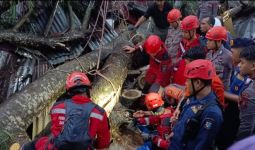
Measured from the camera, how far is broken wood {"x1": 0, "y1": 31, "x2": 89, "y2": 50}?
6344 millimetres

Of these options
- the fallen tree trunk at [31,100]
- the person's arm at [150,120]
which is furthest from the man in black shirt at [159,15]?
the person's arm at [150,120]

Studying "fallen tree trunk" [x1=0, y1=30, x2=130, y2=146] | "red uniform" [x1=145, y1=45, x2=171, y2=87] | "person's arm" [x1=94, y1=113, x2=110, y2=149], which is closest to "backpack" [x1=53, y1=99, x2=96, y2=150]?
"person's arm" [x1=94, y1=113, x2=110, y2=149]

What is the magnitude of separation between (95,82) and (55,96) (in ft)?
2.83

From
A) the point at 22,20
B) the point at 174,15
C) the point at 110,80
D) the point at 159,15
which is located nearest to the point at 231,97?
the point at 174,15

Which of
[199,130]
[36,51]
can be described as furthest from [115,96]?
[199,130]

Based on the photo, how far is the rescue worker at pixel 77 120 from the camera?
3.38 metres

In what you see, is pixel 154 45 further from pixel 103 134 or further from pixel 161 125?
pixel 103 134

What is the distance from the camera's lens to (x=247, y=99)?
3525mm

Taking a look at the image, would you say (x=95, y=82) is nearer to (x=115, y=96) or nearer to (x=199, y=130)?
(x=115, y=96)

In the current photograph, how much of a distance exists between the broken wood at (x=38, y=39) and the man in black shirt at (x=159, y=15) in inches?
58.9

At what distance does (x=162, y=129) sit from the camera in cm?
457

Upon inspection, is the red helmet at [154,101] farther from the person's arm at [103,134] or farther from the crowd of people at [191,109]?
the person's arm at [103,134]

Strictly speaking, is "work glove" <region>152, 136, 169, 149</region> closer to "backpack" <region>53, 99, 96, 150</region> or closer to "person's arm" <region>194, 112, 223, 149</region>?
"person's arm" <region>194, 112, 223, 149</region>

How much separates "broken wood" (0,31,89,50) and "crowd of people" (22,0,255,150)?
233 centimetres
